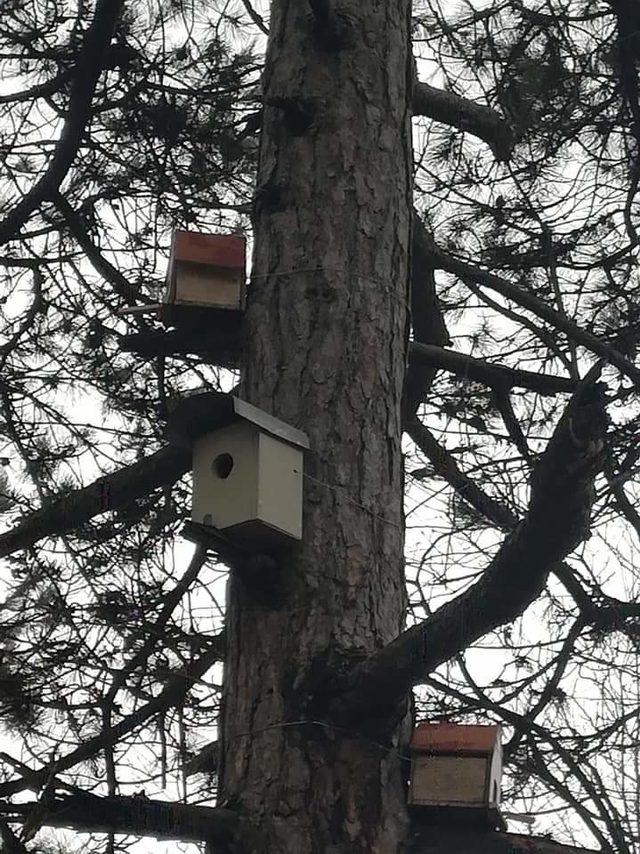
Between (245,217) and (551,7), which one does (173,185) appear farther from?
(551,7)

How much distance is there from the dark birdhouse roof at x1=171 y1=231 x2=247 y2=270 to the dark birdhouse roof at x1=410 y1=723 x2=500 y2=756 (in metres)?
1.14

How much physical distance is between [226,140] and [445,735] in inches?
103

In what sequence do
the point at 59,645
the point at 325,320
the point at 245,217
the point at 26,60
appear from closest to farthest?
the point at 325,320, the point at 59,645, the point at 26,60, the point at 245,217

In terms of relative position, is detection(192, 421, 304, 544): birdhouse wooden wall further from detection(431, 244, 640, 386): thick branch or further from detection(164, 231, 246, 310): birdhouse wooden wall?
detection(431, 244, 640, 386): thick branch

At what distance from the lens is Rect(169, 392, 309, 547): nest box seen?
10.0 ft

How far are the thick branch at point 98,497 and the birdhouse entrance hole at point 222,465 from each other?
0.26 metres

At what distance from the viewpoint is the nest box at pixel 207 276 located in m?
3.46

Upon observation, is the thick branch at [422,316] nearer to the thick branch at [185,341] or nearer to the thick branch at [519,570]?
the thick branch at [185,341]

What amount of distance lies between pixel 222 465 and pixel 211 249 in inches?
22.6

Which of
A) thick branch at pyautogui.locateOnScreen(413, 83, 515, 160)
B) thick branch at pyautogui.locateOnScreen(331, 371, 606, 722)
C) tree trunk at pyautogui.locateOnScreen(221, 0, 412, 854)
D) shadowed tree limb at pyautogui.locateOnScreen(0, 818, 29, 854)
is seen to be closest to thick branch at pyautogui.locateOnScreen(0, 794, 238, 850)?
shadowed tree limb at pyautogui.locateOnScreen(0, 818, 29, 854)

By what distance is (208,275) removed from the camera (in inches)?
137

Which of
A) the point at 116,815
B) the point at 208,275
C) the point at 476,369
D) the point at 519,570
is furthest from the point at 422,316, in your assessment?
the point at 116,815

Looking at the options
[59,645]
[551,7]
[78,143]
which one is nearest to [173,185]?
[78,143]

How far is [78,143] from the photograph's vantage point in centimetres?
458
